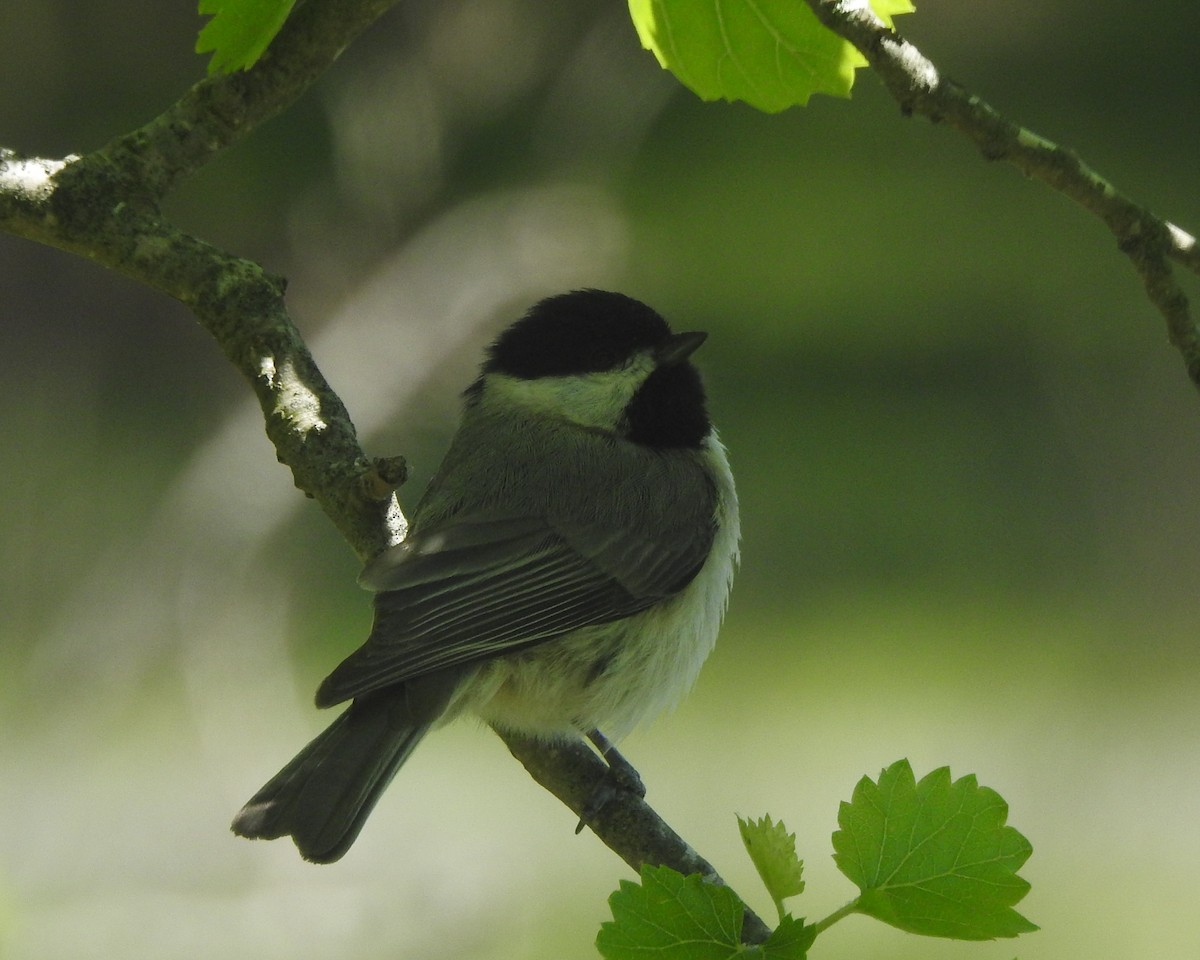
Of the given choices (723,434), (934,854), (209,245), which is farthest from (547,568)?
(723,434)

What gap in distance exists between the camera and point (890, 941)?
365 centimetres

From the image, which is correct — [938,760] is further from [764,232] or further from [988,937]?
[988,937]

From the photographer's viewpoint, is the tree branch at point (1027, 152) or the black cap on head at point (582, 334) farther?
the black cap on head at point (582, 334)

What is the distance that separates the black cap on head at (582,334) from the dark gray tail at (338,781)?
65 centimetres

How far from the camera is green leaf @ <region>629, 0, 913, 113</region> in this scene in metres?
1.21

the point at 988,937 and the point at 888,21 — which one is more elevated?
the point at 888,21

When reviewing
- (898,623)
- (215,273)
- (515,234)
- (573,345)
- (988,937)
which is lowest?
(988,937)

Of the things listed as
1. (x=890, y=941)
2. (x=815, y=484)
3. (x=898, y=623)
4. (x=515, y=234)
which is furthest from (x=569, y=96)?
(x=890, y=941)

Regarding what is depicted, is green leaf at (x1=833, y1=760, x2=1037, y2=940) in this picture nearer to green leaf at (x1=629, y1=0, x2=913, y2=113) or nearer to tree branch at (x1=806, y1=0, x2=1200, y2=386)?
tree branch at (x1=806, y1=0, x2=1200, y2=386)

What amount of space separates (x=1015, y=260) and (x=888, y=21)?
4625 millimetres

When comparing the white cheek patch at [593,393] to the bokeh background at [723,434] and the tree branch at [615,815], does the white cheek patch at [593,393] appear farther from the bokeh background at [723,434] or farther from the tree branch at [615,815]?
the bokeh background at [723,434]

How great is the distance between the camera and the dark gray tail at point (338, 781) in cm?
156

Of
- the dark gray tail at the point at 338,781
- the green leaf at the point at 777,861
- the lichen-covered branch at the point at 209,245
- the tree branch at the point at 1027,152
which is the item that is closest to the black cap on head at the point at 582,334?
the lichen-covered branch at the point at 209,245

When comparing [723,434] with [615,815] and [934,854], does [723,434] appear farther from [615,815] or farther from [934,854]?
[934,854]
